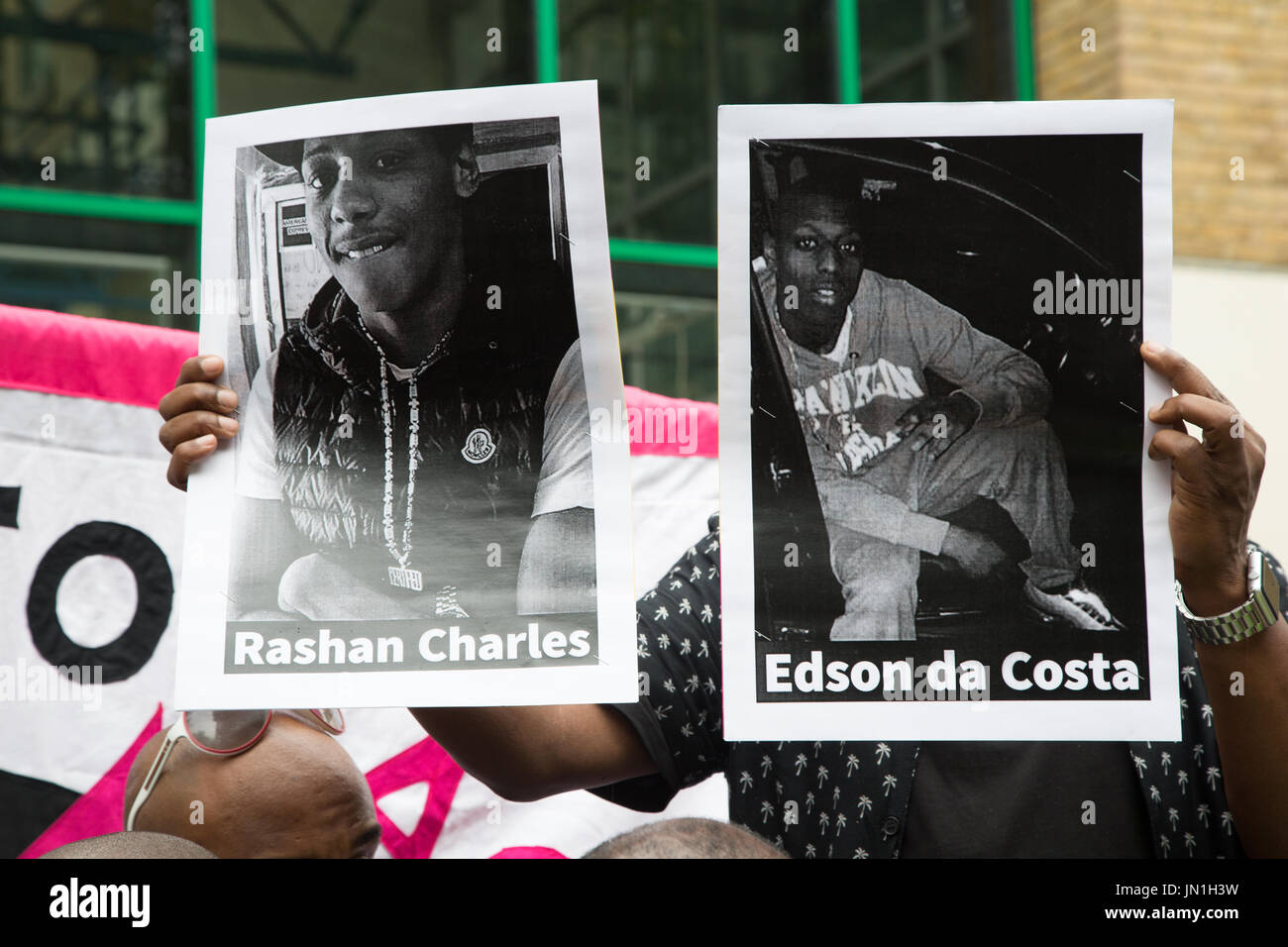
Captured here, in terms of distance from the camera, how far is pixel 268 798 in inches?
75.0

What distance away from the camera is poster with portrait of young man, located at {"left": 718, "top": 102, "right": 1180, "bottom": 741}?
136 cm

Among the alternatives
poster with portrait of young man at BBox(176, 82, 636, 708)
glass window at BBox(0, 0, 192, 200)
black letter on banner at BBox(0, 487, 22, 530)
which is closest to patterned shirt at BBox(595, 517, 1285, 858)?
poster with portrait of young man at BBox(176, 82, 636, 708)

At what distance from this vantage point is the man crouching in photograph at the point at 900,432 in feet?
4.55

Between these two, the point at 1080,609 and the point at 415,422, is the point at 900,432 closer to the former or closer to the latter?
the point at 1080,609

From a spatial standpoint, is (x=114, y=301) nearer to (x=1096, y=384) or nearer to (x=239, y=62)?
(x=239, y=62)

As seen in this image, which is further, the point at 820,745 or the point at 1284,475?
the point at 1284,475

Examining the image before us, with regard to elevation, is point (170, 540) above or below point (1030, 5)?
below

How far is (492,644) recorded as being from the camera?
139 centimetres

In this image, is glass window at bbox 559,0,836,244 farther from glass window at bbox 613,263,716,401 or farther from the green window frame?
glass window at bbox 613,263,716,401

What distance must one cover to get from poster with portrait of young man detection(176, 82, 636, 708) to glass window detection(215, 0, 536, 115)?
3.00 metres

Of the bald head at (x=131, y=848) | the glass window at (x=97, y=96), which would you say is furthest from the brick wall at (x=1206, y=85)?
the bald head at (x=131, y=848)

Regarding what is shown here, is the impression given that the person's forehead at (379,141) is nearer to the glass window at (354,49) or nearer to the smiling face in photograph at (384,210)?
the smiling face in photograph at (384,210)

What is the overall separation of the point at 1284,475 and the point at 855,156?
3999mm
